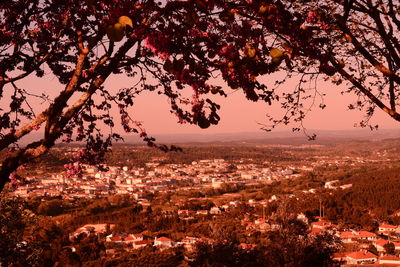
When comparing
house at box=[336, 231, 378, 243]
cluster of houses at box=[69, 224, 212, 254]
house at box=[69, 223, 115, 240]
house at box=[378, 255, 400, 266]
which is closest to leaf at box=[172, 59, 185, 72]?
house at box=[378, 255, 400, 266]

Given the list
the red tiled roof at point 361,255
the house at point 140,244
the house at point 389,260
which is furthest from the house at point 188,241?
the house at point 389,260

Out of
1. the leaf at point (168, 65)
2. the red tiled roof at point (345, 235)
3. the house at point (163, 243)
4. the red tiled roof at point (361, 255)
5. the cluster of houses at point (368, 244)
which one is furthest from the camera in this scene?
the red tiled roof at point (345, 235)

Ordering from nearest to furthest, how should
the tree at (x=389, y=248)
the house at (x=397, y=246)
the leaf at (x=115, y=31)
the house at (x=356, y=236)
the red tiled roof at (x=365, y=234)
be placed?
1. the leaf at (x=115, y=31)
2. the tree at (x=389, y=248)
3. the house at (x=397, y=246)
4. the house at (x=356, y=236)
5. the red tiled roof at (x=365, y=234)

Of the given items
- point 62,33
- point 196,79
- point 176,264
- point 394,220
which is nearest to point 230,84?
point 196,79

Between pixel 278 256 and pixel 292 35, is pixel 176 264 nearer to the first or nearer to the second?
pixel 278 256

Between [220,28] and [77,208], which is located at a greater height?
[220,28]

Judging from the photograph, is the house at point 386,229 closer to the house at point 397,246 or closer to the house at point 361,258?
the house at point 397,246

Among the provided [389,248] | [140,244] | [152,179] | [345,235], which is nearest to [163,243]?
[140,244]

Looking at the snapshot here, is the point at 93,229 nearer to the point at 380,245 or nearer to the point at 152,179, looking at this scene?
the point at 380,245
